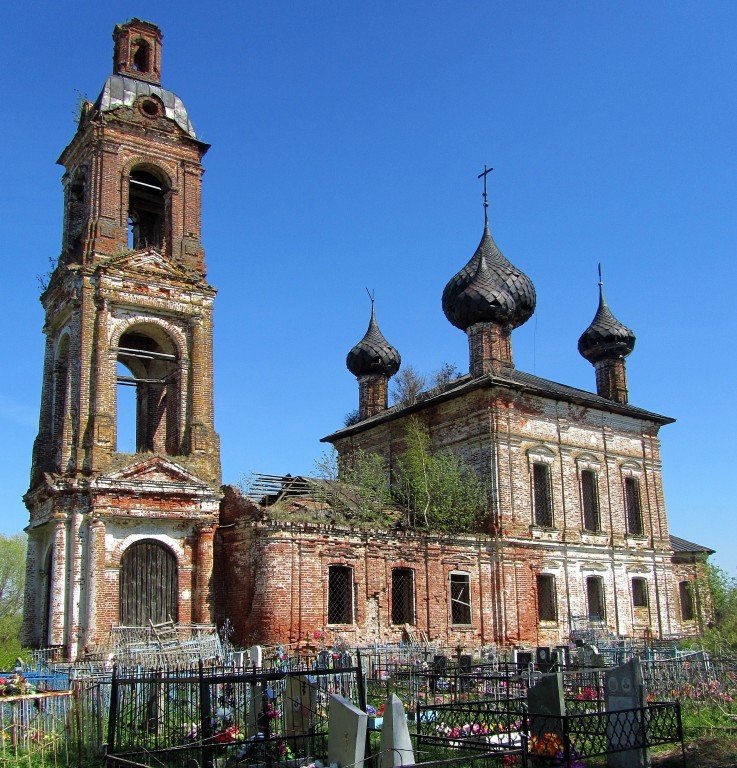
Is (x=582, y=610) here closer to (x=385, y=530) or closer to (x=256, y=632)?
(x=385, y=530)

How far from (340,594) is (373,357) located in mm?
12631

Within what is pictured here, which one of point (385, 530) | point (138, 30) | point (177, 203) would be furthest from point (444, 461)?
point (138, 30)

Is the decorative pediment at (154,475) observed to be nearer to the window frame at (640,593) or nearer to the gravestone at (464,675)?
the gravestone at (464,675)

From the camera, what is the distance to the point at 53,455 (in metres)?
22.8

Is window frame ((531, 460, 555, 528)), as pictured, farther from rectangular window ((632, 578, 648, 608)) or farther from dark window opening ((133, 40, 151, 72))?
dark window opening ((133, 40, 151, 72))

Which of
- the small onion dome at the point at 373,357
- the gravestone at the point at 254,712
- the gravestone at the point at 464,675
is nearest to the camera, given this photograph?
the gravestone at the point at 254,712

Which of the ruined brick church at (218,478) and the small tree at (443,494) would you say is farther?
the small tree at (443,494)

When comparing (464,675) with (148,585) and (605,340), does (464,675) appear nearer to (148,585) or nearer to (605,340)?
(148,585)

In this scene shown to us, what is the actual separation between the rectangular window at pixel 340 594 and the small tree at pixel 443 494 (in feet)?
12.4

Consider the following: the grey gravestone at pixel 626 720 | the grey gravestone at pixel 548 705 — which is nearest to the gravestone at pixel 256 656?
the grey gravestone at pixel 548 705

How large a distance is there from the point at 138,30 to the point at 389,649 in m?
18.3

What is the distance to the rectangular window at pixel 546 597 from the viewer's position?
2609 cm

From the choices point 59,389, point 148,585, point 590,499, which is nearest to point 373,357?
point 590,499

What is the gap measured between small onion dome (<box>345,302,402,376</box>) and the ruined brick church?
300 cm
